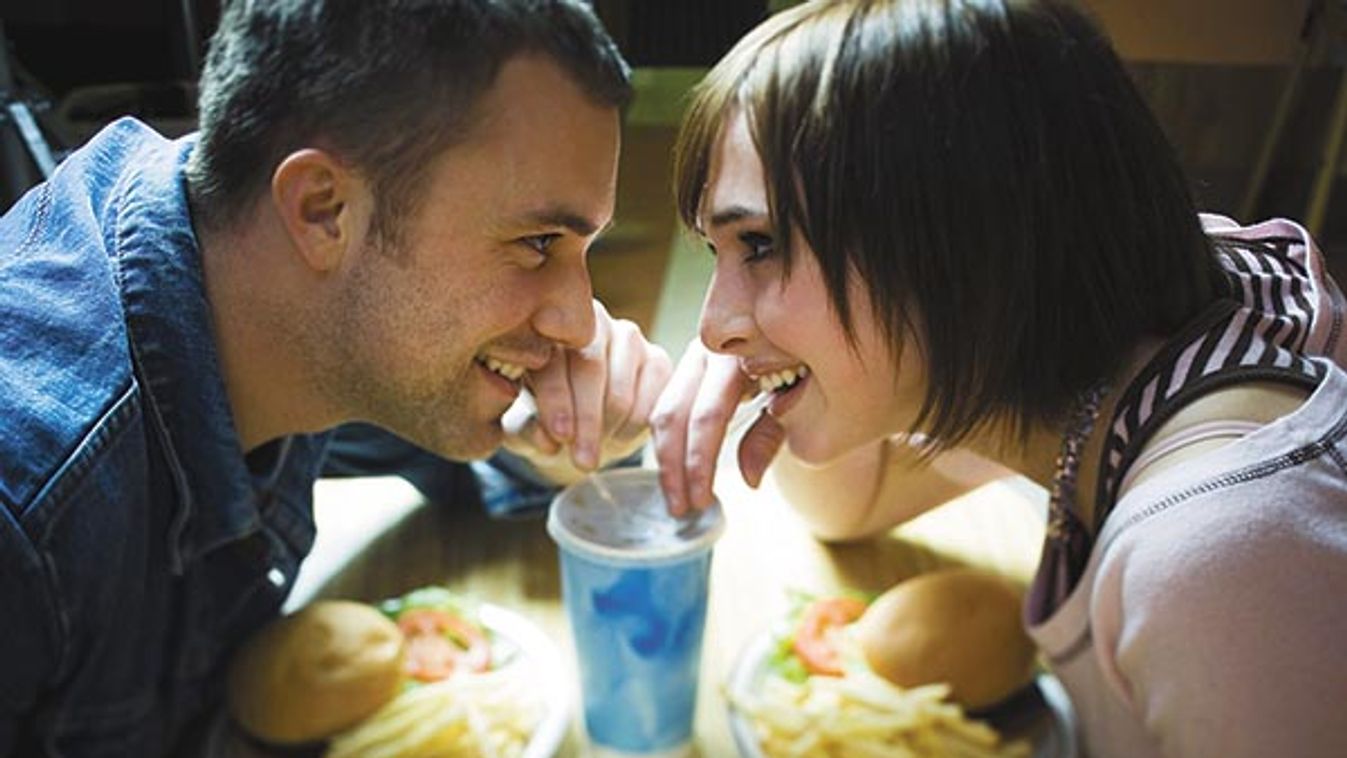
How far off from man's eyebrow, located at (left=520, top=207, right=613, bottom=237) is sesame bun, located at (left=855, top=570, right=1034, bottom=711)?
42 centimetres

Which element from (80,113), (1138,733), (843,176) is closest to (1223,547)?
(1138,733)

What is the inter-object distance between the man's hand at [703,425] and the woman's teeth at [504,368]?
0.14 meters

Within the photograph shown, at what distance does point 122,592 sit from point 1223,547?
2.61ft

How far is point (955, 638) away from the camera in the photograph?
95 cm

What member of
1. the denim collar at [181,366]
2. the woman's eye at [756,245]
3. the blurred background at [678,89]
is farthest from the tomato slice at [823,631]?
the blurred background at [678,89]

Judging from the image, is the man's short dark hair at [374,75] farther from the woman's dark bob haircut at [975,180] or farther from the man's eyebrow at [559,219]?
the woman's dark bob haircut at [975,180]

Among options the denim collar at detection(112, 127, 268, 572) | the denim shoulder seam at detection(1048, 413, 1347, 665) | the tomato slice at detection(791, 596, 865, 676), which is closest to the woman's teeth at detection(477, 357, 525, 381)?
the denim collar at detection(112, 127, 268, 572)

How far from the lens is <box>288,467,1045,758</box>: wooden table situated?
112cm

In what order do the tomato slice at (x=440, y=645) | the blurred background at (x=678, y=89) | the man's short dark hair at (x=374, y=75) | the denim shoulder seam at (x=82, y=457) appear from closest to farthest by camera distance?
the denim shoulder seam at (x=82, y=457)
the man's short dark hair at (x=374, y=75)
the tomato slice at (x=440, y=645)
the blurred background at (x=678, y=89)

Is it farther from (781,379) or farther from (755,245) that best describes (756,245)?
(781,379)

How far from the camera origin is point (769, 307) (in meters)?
0.94

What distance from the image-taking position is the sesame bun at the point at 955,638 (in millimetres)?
944

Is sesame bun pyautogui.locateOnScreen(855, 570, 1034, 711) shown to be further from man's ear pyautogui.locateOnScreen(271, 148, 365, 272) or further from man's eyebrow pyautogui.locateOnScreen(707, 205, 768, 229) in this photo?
man's ear pyautogui.locateOnScreen(271, 148, 365, 272)

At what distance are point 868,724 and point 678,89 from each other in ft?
3.12
